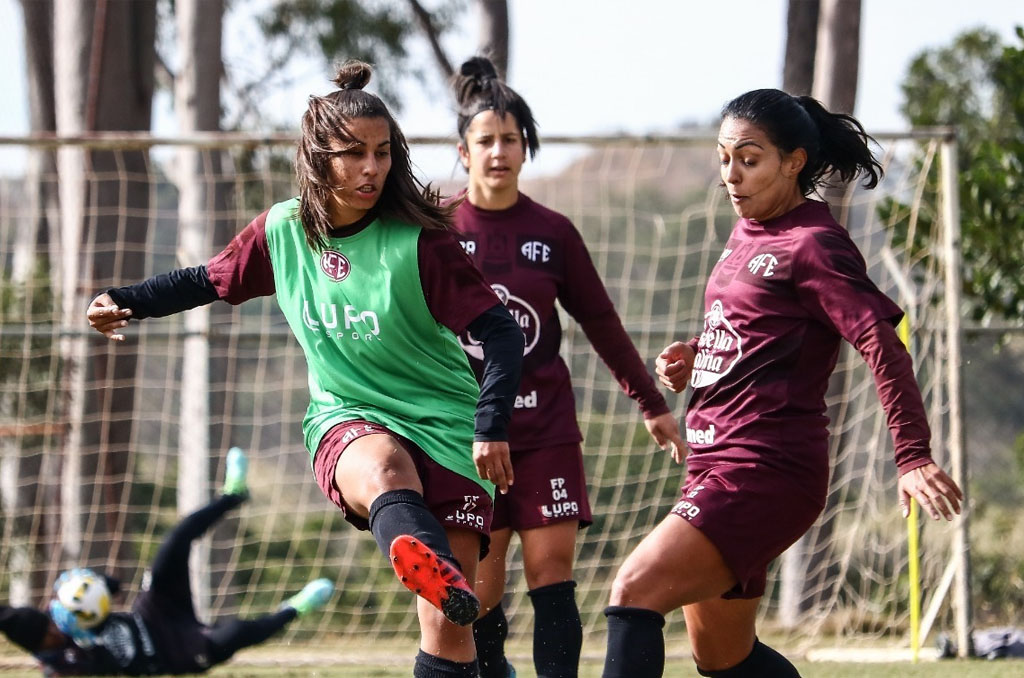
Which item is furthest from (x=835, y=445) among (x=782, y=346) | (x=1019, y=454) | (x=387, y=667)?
(x=782, y=346)

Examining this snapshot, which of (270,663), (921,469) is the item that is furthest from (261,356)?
(921,469)

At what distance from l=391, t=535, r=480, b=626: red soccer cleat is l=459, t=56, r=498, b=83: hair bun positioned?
7.68ft

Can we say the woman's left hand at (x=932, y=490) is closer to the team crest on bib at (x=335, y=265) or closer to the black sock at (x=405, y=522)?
the black sock at (x=405, y=522)

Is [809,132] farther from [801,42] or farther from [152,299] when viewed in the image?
[801,42]

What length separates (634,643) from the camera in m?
3.12

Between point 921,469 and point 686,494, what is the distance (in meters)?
0.56

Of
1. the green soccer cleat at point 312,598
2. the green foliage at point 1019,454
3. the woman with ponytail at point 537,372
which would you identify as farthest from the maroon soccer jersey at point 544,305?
the green foliage at point 1019,454

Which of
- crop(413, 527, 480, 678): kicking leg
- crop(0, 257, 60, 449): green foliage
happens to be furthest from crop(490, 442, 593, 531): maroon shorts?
crop(0, 257, 60, 449): green foliage

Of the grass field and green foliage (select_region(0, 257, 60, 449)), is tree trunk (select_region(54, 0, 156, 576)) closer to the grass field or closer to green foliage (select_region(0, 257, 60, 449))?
green foliage (select_region(0, 257, 60, 449))

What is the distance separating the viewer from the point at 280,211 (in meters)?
3.56

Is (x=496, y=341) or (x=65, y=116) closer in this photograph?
(x=496, y=341)

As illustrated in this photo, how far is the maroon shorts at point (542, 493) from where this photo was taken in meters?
4.32

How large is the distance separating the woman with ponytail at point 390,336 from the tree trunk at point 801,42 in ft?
22.6

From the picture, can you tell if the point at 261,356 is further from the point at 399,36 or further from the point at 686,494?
the point at 399,36
